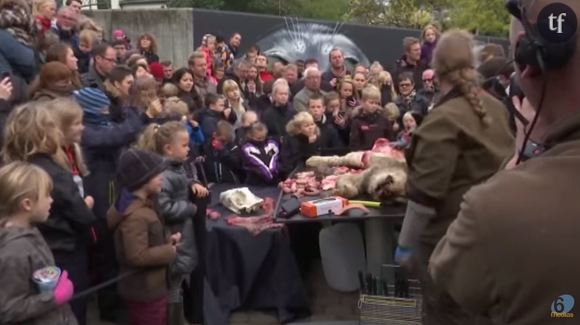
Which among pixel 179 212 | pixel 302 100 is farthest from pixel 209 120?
pixel 179 212

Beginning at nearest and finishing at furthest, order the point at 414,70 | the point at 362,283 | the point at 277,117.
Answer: the point at 362,283 < the point at 277,117 < the point at 414,70

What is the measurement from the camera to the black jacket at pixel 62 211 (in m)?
4.24

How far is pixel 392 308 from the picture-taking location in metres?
5.12

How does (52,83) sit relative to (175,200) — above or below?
above

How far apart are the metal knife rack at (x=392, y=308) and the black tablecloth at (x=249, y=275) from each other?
0.80 meters

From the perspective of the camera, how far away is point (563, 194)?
1407 mm

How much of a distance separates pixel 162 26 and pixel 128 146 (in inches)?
418

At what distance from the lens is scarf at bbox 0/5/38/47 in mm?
6191

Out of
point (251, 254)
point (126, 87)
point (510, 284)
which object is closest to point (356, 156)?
point (251, 254)

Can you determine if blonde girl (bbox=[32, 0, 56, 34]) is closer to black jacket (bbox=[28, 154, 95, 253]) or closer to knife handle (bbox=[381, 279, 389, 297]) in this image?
black jacket (bbox=[28, 154, 95, 253])

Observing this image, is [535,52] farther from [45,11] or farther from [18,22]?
[45,11]

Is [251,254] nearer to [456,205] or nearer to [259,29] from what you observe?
[456,205]

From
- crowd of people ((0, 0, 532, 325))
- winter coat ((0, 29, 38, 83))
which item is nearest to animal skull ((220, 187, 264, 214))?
crowd of people ((0, 0, 532, 325))

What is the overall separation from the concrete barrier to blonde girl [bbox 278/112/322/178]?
8.60 metres
